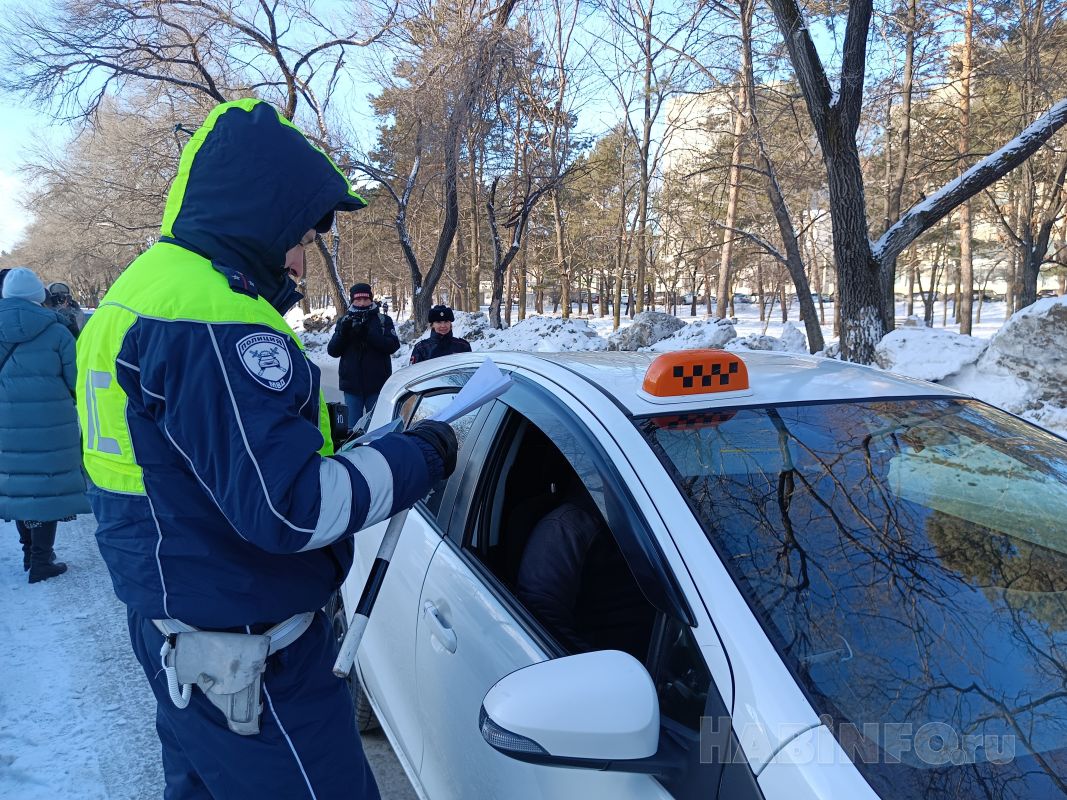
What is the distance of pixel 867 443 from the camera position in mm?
1715

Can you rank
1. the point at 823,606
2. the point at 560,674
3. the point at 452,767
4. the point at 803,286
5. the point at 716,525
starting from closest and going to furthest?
the point at 560,674, the point at 823,606, the point at 716,525, the point at 452,767, the point at 803,286

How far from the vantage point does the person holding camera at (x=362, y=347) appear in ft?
24.5

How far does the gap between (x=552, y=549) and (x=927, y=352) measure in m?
6.38

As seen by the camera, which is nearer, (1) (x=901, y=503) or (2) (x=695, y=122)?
(1) (x=901, y=503)

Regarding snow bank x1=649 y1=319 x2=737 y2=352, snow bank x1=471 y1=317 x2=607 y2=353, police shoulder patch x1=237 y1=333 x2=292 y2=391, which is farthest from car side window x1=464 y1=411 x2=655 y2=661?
snow bank x1=471 y1=317 x2=607 y2=353

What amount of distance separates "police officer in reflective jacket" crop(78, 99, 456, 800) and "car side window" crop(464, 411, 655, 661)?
496 mm

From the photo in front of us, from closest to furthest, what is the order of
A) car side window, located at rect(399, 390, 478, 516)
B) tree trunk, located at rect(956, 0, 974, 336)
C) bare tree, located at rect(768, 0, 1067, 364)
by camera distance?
car side window, located at rect(399, 390, 478, 516), bare tree, located at rect(768, 0, 1067, 364), tree trunk, located at rect(956, 0, 974, 336)

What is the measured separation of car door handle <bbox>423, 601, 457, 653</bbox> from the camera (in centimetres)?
174

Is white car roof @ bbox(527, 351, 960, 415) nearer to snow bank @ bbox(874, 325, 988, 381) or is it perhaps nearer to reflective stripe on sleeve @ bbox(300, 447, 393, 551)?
reflective stripe on sleeve @ bbox(300, 447, 393, 551)

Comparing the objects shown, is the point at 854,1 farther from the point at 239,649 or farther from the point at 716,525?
the point at 239,649

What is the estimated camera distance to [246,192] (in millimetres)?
1415

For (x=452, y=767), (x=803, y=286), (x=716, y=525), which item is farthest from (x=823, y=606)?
(x=803, y=286)

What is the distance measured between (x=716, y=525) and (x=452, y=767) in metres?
0.90

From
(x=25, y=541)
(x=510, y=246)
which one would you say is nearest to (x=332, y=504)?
(x=25, y=541)
